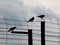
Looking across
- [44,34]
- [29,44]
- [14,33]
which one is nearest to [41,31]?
[44,34]

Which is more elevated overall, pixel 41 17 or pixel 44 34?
pixel 41 17

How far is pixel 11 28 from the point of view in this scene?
1278cm

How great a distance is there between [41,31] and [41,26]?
320mm

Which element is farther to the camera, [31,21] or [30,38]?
[31,21]

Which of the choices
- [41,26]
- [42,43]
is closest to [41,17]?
[41,26]

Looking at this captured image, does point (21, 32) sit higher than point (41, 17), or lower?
lower

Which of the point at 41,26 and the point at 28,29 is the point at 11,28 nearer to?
the point at 28,29

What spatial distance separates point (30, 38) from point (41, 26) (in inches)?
39.9

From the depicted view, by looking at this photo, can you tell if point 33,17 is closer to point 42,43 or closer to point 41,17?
point 41,17

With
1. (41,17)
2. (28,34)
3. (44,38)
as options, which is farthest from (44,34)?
(41,17)

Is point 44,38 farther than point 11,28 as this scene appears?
No

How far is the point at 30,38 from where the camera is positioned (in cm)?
1191

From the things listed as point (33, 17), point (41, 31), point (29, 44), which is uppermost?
point (33, 17)

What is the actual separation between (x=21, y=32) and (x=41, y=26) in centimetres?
158
